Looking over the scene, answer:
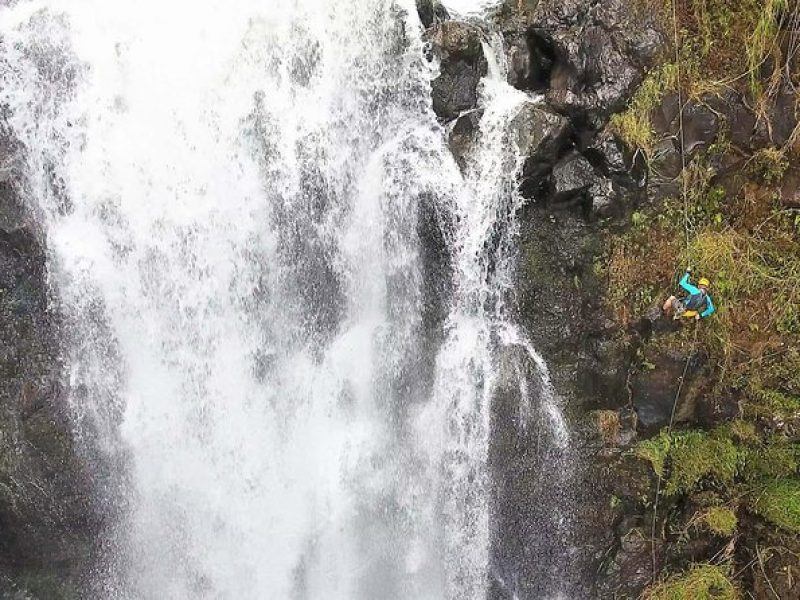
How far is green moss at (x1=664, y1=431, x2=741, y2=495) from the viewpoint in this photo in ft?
24.3

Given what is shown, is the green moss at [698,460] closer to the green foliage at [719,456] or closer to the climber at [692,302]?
the green foliage at [719,456]

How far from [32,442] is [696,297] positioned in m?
7.70

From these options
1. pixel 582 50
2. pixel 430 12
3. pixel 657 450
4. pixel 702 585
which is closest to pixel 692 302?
pixel 657 450

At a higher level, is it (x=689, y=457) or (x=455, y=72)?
(x=455, y=72)

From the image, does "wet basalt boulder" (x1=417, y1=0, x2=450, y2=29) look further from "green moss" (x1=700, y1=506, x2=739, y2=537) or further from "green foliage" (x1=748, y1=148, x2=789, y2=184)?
"green moss" (x1=700, y1=506, x2=739, y2=537)

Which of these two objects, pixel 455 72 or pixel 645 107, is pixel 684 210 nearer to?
pixel 645 107

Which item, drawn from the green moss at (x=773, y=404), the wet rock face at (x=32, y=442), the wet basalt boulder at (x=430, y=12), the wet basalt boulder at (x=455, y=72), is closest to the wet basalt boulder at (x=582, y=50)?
the wet basalt boulder at (x=455, y=72)

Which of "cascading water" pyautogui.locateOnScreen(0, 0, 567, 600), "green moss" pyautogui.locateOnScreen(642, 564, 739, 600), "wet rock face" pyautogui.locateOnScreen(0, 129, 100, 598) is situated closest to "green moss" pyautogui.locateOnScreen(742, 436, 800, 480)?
"green moss" pyautogui.locateOnScreen(642, 564, 739, 600)

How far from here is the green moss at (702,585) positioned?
740cm

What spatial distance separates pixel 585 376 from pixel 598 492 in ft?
4.48

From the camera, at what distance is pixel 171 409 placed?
831cm

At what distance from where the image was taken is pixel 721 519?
24.1 ft

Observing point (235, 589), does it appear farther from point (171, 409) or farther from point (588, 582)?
point (588, 582)

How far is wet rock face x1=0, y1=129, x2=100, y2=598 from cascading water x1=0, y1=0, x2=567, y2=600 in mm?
253
